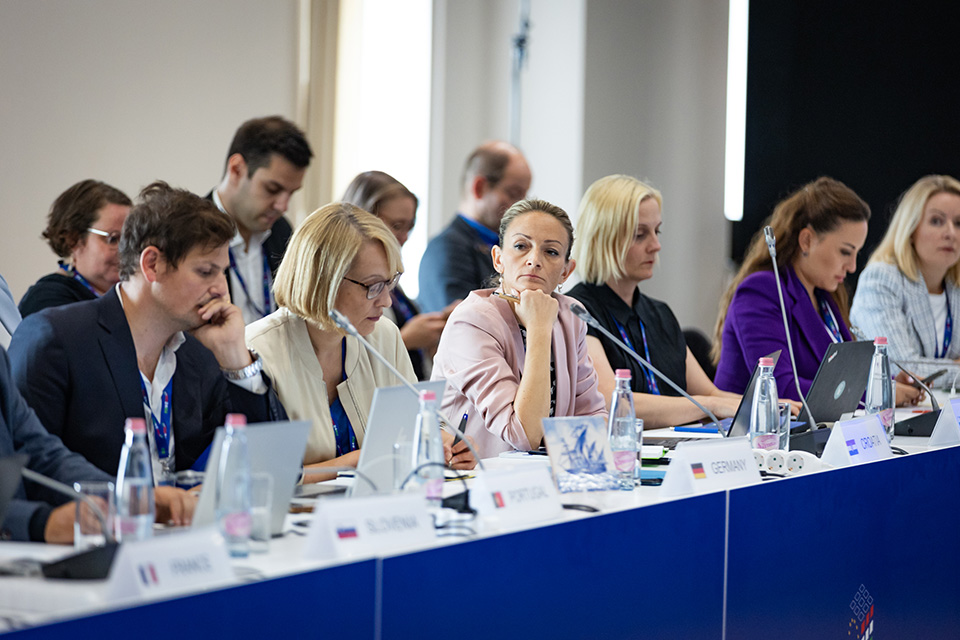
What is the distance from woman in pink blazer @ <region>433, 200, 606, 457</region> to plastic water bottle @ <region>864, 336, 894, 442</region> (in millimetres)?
654

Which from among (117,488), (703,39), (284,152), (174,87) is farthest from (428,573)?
(703,39)

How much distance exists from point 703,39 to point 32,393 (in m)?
4.54

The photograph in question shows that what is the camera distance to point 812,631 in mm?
1842

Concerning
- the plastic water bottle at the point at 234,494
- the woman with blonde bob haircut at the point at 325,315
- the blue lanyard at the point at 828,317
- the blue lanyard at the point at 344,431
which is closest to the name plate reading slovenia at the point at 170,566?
the plastic water bottle at the point at 234,494

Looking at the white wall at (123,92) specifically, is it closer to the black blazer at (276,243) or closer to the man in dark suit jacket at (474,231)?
the black blazer at (276,243)

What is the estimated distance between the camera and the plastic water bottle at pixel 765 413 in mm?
2045

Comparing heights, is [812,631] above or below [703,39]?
below

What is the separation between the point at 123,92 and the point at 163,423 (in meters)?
2.33

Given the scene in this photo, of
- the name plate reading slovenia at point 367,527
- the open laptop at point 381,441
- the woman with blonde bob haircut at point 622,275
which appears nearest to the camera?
the name plate reading slovenia at point 367,527

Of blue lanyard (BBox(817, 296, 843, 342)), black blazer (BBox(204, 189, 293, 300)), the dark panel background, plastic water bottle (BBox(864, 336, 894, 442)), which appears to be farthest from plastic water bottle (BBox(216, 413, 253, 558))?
the dark panel background

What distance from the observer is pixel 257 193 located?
3.04 m

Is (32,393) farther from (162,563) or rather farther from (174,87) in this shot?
(174,87)

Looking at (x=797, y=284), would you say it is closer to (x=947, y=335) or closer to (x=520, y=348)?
(x=947, y=335)

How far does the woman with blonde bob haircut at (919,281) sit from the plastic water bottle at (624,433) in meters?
2.26
